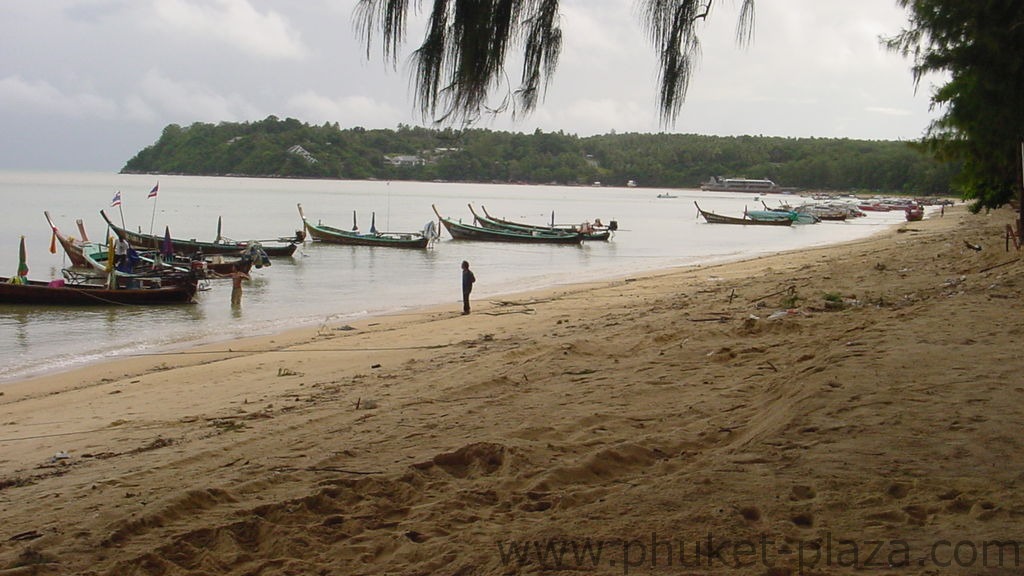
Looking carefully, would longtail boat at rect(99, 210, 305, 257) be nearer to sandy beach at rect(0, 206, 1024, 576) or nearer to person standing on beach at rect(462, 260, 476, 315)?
person standing on beach at rect(462, 260, 476, 315)

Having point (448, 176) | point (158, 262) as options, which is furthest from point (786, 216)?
point (158, 262)

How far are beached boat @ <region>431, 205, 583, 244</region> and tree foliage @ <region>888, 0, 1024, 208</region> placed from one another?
2782cm

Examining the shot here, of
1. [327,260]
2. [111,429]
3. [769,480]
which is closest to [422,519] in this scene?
[769,480]

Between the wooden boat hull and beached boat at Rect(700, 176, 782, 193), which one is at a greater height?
→ beached boat at Rect(700, 176, 782, 193)

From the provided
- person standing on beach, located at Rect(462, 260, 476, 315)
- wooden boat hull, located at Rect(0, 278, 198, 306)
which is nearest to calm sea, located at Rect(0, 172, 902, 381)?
wooden boat hull, located at Rect(0, 278, 198, 306)

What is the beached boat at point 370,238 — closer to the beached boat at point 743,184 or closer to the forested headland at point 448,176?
the forested headland at point 448,176

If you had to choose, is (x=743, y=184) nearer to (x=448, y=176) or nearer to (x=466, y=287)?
(x=448, y=176)

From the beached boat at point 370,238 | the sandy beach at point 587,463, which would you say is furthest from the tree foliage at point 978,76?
the beached boat at point 370,238

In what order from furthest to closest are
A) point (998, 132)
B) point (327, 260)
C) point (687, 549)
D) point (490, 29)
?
point (327, 260) < point (998, 132) < point (490, 29) < point (687, 549)

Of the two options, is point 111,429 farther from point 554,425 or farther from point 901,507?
point 901,507

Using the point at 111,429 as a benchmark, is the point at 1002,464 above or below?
above

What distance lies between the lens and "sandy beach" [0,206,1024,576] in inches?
134

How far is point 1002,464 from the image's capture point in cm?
391

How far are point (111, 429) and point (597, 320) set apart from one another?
25.6 feet
